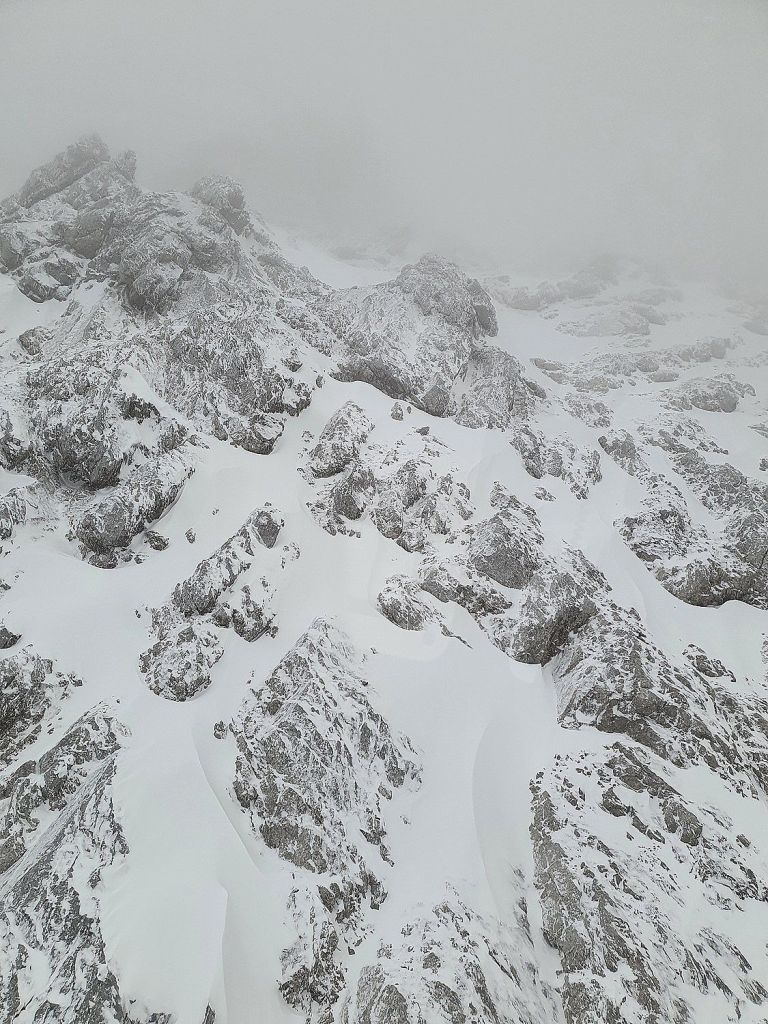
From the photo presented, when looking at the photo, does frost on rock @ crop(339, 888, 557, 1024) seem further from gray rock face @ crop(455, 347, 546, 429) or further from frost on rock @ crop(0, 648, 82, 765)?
gray rock face @ crop(455, 347, 546, 429)

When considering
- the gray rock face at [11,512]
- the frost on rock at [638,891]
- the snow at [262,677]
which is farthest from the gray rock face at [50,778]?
the frost on rock at [638,891]

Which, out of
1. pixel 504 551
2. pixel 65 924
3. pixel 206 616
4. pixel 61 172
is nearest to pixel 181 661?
pixel 206 616

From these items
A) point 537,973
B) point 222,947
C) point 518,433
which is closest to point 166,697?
point 222,947

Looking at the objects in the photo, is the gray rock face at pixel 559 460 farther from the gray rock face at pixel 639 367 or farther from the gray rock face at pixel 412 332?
the gray rock face at pixel 639 367

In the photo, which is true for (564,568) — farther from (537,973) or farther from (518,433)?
(537,973)

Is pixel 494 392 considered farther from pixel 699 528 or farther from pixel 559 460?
pixel 699 528
